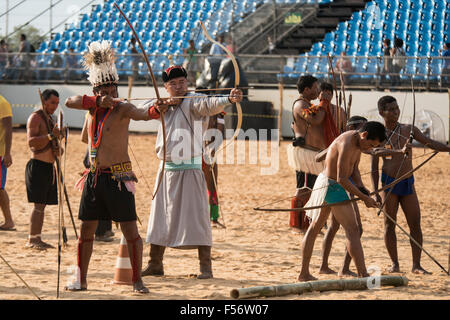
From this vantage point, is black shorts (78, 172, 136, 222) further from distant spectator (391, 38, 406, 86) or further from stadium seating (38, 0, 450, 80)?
distant spectator (391, 38, 406, 86)

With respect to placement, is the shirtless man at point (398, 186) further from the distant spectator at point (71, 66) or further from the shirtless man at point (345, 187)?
the distant spectator at point (71, 66)

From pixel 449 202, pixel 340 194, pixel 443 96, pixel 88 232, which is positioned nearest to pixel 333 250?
pixel 340 194

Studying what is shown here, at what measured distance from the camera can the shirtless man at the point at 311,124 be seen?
8.55 m

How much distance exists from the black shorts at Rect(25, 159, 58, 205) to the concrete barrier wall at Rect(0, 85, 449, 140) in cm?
841

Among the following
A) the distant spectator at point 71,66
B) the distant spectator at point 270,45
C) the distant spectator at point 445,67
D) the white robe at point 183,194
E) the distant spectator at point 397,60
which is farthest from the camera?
the distant spectator at point 270,45

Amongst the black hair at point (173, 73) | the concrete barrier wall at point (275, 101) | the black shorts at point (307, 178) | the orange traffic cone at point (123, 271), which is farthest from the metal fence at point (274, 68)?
the orange traffic cone at point (123, 271)

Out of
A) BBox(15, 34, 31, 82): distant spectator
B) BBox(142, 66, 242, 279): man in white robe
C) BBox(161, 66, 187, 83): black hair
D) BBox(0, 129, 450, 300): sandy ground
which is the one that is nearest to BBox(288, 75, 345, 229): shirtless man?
BBox(0, 129, 450, 300): sandy ground

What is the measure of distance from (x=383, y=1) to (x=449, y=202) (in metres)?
11.0

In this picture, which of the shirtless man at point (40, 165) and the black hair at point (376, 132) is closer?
the black hair at point (376, 132)

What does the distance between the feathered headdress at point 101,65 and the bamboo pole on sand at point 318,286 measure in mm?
2117

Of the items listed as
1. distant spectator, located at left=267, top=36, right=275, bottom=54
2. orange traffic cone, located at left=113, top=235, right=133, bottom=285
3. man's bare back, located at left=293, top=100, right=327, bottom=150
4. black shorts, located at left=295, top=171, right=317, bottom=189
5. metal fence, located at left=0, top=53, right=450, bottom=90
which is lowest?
orange traffic cone, located at left=113, top=235, right=133, bottom=285

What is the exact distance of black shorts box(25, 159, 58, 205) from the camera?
811cm

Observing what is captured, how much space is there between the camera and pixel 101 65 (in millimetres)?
6133

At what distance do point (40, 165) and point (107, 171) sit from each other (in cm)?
238
